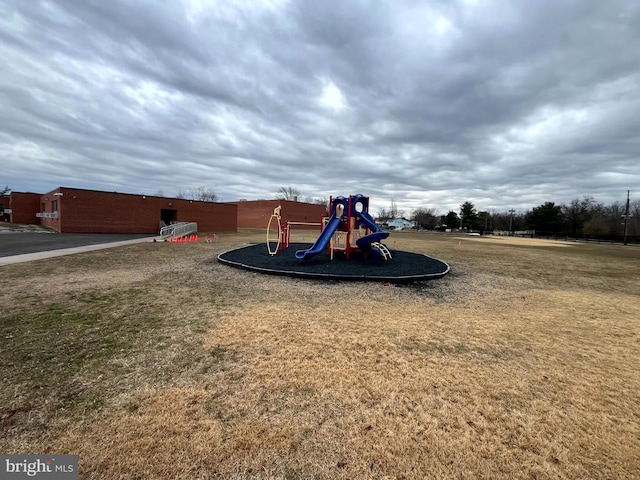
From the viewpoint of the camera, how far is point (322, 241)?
448 inches

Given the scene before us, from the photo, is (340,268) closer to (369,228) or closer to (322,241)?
(322,241)

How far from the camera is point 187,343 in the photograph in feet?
13.8

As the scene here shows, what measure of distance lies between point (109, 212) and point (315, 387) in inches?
1284

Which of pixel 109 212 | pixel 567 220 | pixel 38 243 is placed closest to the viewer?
pixel 38 243

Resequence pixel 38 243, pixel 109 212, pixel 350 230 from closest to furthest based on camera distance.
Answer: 1. pixel 350 230
2. pixel 38 243
3. pixel 109 212

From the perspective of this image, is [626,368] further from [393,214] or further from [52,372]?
[393,214]

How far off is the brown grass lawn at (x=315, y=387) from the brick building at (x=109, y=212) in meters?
25.4

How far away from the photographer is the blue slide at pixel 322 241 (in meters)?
11.0

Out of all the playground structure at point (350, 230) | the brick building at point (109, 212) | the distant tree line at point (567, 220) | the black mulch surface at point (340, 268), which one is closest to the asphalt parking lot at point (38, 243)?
the brick building at point (109, 212)

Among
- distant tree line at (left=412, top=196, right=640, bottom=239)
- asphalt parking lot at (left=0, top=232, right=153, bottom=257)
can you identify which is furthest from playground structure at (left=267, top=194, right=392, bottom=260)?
distant tree line at (left=412, top=196, right=640, bottom=239)

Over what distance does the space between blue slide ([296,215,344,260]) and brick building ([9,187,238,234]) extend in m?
→ 25.6

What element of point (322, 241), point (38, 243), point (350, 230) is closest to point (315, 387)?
point (322, 241)

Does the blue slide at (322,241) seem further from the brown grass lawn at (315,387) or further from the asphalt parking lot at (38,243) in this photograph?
the asphalt parking lot at (38,243)

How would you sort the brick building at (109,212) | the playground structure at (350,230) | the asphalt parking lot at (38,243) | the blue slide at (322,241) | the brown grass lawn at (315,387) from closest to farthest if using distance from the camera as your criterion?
the brown grass lawn at (315,387)
the blue slide at (322,241)
the playground structure at (350,230)
the asphalt parking lot at (38,243)
the brick building at (109,212)
